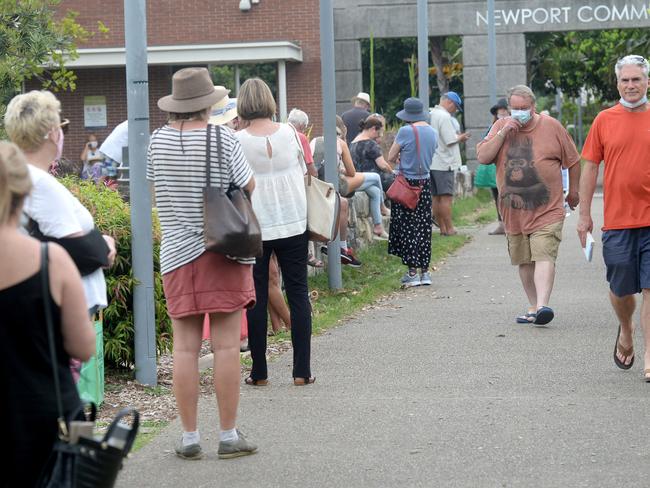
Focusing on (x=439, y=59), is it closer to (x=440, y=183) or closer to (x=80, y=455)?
(x=440, y=183)

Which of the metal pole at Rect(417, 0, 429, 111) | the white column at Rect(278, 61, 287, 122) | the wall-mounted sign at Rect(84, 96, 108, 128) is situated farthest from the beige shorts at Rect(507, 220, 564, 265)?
the wall-mounted sign at Rect(84, 96, 108, 128)

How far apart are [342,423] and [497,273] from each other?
24.7 feet

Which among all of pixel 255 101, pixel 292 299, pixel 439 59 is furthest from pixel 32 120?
pixel 439 59

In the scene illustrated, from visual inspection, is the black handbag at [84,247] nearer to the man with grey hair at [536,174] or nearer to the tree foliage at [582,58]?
the man with grey hair at [536,174]

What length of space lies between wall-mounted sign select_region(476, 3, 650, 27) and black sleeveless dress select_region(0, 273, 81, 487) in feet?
89.8

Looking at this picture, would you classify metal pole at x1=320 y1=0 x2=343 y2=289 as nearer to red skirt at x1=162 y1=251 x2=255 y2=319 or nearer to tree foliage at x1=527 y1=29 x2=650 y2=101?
red skirt at x1=162 y1=251 x2=255 y2=319

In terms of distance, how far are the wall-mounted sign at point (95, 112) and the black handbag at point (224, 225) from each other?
24.7 meters

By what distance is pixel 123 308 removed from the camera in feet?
25.8

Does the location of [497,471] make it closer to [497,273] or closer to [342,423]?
[342,423]

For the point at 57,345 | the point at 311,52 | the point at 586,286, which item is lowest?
the point at 586,286

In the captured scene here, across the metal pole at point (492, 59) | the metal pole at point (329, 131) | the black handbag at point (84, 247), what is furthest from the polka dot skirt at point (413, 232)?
the metal pole at point (492, 59)

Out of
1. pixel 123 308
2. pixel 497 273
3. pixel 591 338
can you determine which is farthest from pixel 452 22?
pixel 123 308

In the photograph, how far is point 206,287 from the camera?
236 inches

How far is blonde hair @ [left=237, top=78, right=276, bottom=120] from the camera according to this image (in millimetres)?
7371
